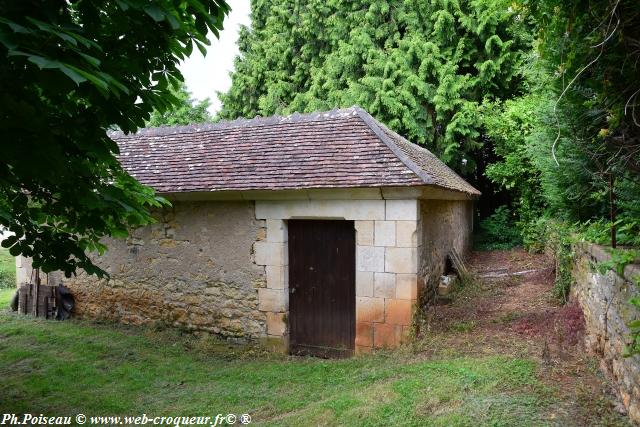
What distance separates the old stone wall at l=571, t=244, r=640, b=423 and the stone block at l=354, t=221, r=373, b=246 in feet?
8.95

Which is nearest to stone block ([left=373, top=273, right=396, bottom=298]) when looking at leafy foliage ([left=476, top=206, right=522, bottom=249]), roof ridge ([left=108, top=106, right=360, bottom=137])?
roof ridge ([left=108, top=106, right=360, bottom=137])

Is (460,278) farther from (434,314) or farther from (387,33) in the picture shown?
(387,33)

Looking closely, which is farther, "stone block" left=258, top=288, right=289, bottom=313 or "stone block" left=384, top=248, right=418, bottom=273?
"stone block" left=258, top=288, right=289, bottom=313

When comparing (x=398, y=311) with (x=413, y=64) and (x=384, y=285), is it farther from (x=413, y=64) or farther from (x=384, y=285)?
(x=413, y=64)

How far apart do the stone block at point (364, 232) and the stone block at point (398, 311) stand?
91 cm

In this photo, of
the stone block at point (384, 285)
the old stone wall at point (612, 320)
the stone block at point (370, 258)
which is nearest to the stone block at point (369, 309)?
the stone block at point (384, 285)

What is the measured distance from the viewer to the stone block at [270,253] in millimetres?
7086

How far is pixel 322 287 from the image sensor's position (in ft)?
23.1

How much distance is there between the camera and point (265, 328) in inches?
286

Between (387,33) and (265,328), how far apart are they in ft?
40.0

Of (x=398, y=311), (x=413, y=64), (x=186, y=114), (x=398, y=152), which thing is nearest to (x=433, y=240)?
(x=398, y=311)

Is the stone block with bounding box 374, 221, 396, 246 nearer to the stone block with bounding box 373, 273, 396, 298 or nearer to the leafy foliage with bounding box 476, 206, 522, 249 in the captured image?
the stone block with bounding box 373, 273, 396, 298

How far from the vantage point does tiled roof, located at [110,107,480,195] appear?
6.45m

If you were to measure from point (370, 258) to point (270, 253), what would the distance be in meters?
1.67
